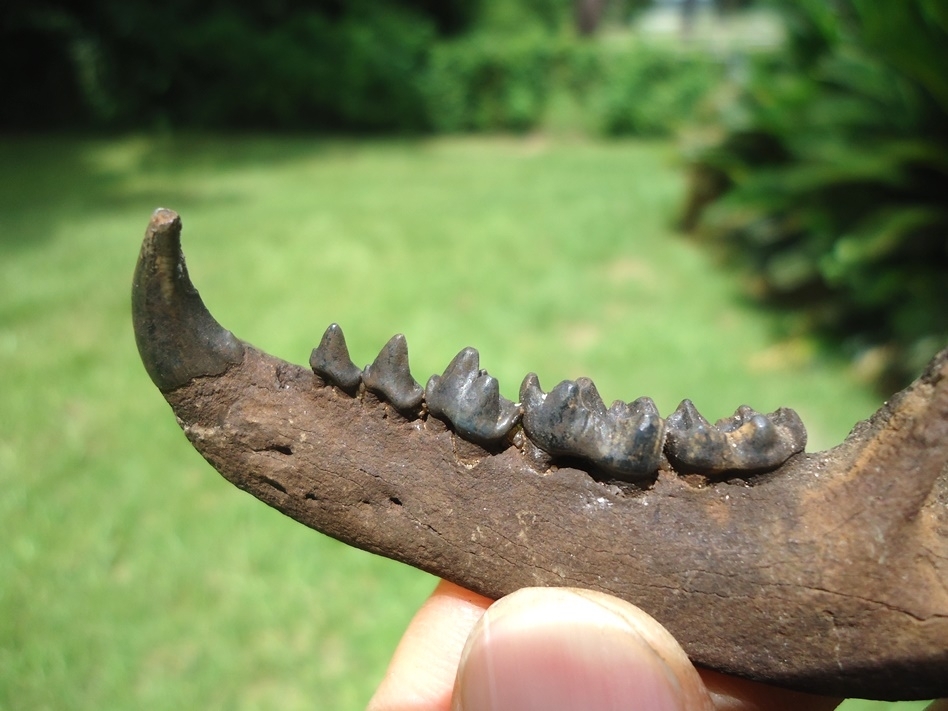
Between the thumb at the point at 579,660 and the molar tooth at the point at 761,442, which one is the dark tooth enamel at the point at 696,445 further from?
the thumb at the point at 579,660

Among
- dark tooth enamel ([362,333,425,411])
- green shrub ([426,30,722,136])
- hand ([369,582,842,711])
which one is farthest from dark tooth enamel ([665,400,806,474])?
green shrub ([426,30,722,136])

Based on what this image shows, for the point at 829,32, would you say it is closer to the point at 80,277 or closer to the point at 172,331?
the point at 172,331

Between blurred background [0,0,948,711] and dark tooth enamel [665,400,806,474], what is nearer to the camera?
dark tooth enamel [665,400,806,474]

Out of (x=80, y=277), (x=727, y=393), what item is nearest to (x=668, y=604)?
(x=727, y=393)

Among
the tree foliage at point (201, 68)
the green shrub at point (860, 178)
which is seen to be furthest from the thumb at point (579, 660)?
the tree foliage at point (201, 68)

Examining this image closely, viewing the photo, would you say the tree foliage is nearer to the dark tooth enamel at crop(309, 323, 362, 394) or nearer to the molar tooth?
the dark tooth enamel at crop(309, 323, 362, 394)

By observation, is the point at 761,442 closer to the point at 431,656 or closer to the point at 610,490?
Answer: the point at 610,490

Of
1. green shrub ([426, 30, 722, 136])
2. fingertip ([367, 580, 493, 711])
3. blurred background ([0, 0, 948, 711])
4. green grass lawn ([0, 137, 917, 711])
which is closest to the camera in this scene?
fingertip ([367, 580, 493, 711])
